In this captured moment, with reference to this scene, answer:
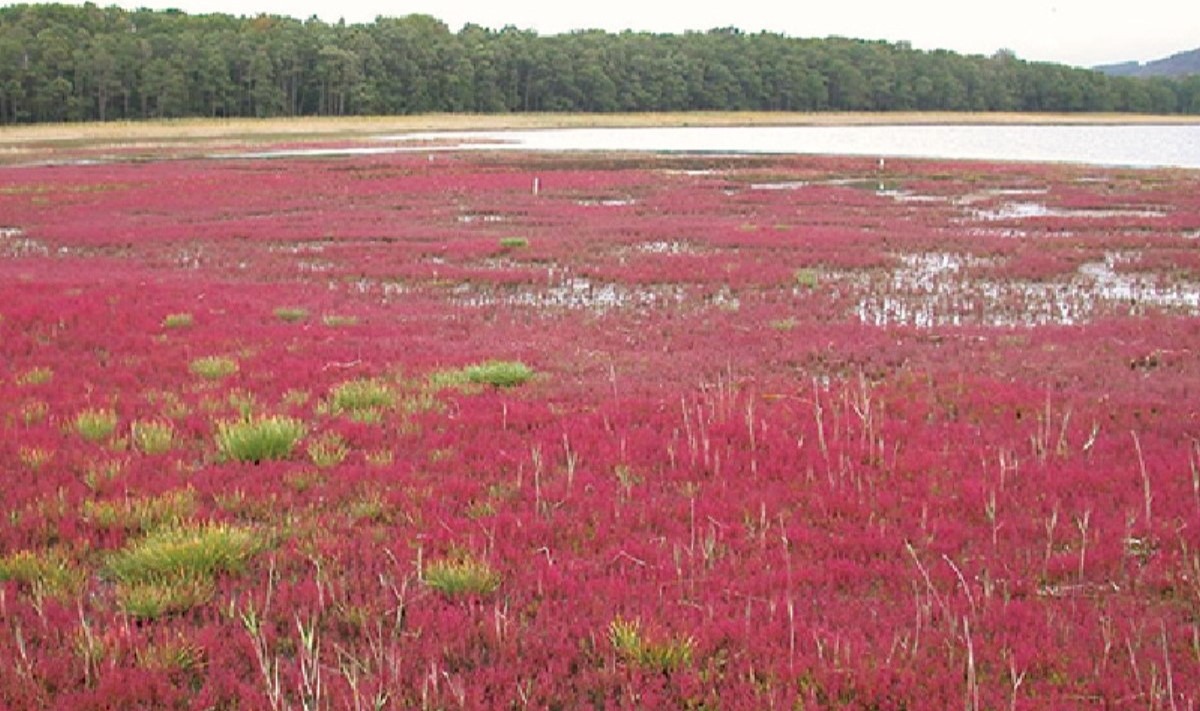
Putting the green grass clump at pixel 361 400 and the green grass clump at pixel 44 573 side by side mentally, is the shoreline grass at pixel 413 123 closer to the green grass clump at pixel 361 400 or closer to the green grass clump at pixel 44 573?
the green grass clump at pixel 361 400

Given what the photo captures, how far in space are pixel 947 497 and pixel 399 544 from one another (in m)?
4.59

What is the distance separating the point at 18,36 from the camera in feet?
404

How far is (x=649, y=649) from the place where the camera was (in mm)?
6090

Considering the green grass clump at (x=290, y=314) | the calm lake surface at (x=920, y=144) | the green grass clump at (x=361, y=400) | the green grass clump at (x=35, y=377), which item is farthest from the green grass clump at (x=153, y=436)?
the calm lake surface at (x=920, y=144)

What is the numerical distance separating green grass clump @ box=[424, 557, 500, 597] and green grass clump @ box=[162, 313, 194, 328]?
11272 millimetres

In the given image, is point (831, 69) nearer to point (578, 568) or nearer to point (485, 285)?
point (485, 285)

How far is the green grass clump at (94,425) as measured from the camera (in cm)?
1034

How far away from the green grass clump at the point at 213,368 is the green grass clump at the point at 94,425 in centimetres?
239

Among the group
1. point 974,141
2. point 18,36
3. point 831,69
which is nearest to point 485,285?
point 974,141

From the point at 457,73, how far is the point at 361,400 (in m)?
149

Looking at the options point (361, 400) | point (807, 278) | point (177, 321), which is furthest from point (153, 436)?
point (807, 278)

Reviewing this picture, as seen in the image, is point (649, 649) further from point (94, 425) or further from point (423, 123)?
point (423, 123)

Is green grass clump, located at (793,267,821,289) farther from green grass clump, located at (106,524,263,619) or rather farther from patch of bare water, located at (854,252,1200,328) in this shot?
green grass clump, located at (106,524,263,619)

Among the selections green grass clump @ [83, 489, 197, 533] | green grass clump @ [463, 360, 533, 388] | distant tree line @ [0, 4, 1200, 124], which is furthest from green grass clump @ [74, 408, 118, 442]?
distant tree line @ [0, 4, 1200, 124]
